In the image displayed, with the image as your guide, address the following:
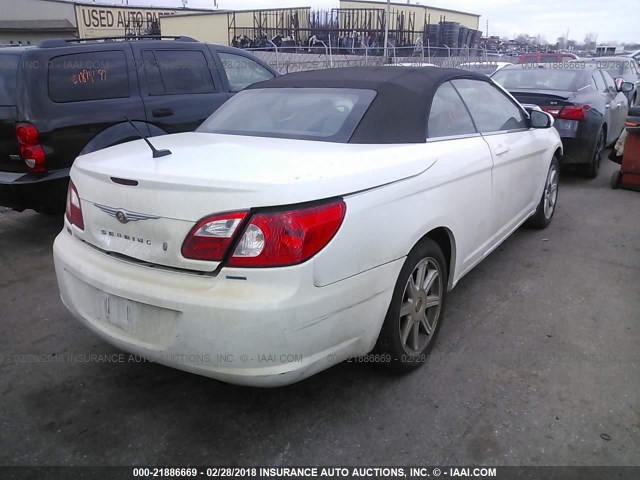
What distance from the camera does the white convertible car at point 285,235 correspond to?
2.04m

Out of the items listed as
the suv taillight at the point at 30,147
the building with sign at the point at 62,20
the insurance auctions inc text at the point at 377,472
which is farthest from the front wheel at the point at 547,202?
the building with sign at the point at 62,20

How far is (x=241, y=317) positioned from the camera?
201 centimetres

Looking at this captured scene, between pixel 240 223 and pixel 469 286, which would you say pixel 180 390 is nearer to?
pixel 240 223

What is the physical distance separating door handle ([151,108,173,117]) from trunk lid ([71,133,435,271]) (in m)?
2.79

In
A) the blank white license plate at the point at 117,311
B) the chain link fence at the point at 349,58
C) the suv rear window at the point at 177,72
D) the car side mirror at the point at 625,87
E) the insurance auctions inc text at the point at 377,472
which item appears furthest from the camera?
the chain link fence at the point at 349,58

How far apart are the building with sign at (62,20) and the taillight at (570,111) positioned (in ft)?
92.2

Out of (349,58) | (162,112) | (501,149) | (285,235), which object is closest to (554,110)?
(501,149)

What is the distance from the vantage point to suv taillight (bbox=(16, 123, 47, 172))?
4.47 metres

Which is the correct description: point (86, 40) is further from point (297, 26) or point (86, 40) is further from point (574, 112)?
point (297, 26)

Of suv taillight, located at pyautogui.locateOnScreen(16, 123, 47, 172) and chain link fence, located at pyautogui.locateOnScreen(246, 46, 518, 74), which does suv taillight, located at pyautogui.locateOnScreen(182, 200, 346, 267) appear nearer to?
suv taillight, located at pyautogui.locateOnScreen(16, 123, 47, 172)

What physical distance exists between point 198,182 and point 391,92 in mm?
1413

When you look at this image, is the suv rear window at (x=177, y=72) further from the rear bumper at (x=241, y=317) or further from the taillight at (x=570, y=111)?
the taillight at (x=570, y=111)

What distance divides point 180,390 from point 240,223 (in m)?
1.16

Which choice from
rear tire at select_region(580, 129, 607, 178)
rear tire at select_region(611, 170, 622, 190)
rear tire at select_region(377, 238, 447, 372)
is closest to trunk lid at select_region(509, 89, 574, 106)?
rear tire at select_region(580, 129, 607, 178)
